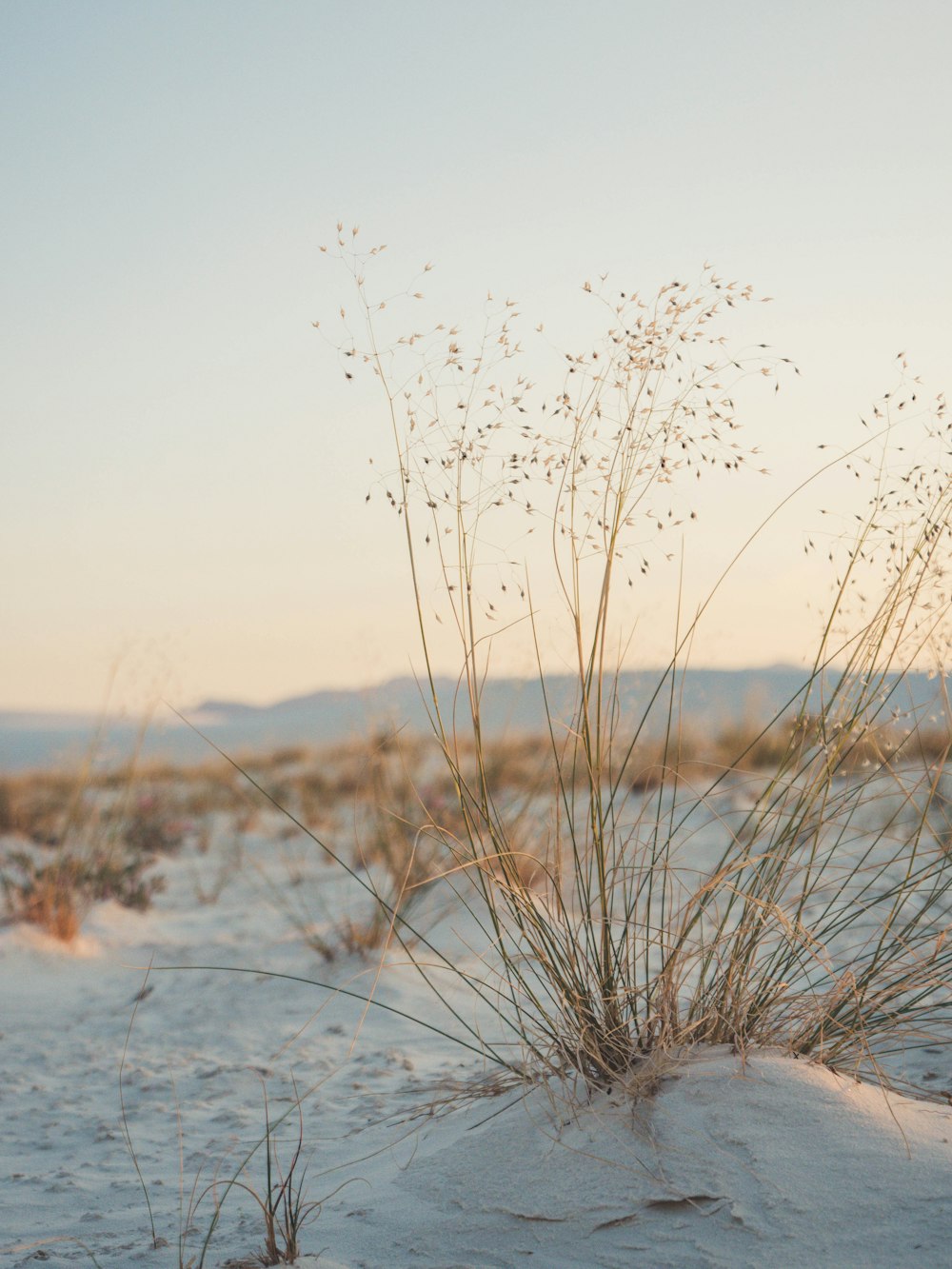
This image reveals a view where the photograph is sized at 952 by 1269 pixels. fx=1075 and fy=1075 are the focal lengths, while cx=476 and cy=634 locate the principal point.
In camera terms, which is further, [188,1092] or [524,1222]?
[188,1092]

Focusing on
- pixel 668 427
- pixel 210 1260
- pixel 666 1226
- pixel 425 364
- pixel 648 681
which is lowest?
pixel 210 1260

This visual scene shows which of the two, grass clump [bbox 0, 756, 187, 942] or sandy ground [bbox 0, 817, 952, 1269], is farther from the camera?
grass clump [bbox 0, 756, 187, 942]

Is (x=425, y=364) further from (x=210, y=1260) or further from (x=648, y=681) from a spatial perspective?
(x=210, y=1260)

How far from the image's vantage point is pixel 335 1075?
351 centimetres

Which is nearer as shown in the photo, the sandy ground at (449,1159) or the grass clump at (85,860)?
the sandy ground at (449,1159)

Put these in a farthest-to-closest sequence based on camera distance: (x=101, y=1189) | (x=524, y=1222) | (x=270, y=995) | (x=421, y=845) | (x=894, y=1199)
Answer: (x=421, y=845) → (x=270, y=995) → (x=101, y=1189) → (x=524, y=1222) → (x=894, y=1199)

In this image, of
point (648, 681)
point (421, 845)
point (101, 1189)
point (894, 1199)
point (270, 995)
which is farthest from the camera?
point (421, 845)

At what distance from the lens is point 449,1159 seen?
2.31 metres

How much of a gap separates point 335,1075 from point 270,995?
1.02 metres

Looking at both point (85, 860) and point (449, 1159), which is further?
point (85, 860)

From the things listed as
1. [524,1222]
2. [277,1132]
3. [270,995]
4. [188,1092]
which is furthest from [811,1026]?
[270,995]

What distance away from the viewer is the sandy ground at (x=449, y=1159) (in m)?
1.87

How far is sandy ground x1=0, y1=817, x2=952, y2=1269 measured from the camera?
1865 millimetres

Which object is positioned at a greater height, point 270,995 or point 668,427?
point 668,427
